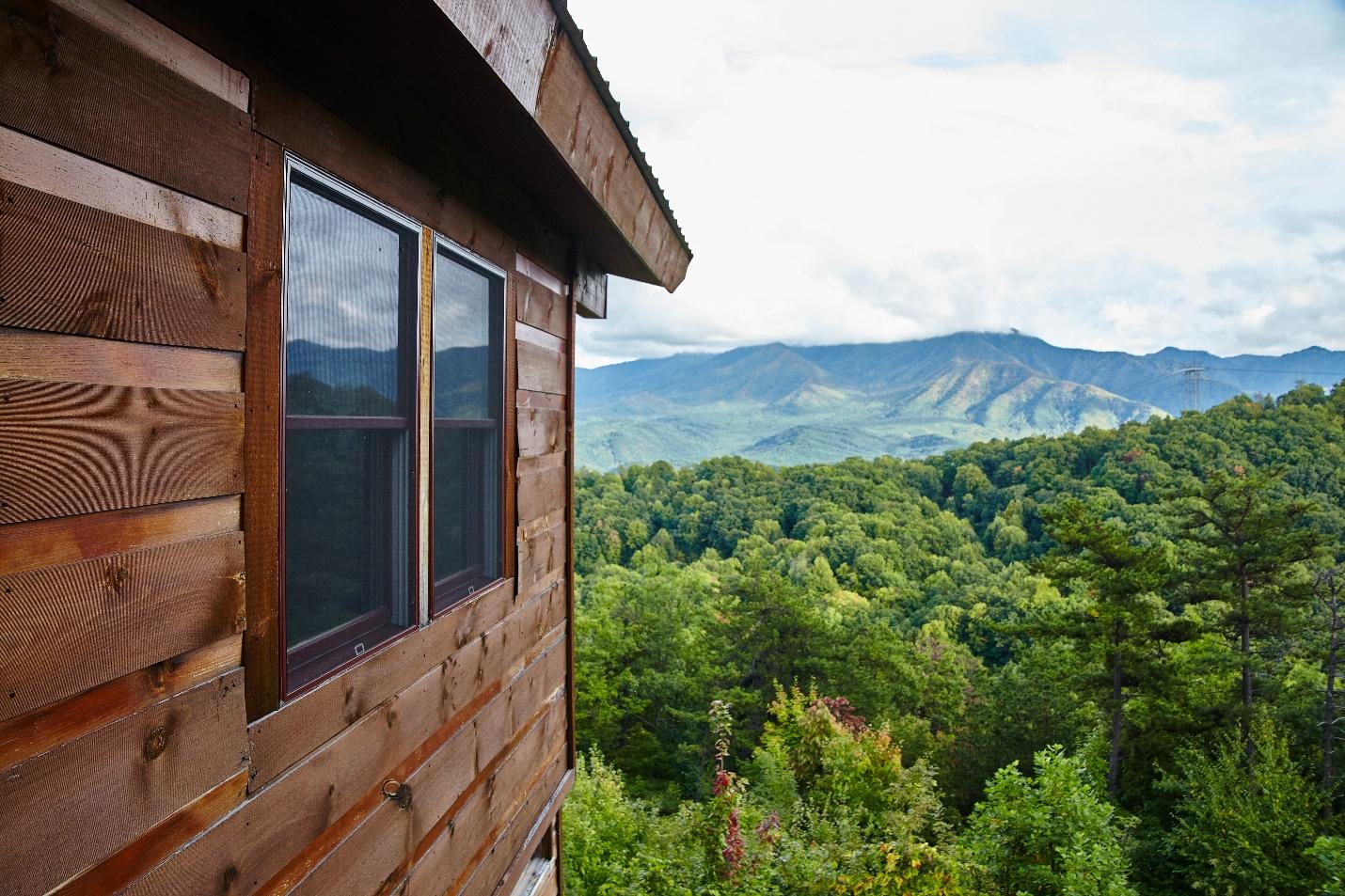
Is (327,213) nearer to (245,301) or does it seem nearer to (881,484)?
(245,301)

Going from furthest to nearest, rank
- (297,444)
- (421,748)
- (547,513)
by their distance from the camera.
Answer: (547,513) < (421,748) < (297,444)

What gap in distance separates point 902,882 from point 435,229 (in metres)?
8.04

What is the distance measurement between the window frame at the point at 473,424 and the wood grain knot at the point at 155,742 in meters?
0.87

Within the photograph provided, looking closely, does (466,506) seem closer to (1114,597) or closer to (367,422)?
(367,422)

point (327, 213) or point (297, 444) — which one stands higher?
point (327, 213)

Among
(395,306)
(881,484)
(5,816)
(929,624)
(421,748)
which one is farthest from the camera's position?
(881,484)

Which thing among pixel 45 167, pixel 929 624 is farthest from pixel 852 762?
pixel 929 624

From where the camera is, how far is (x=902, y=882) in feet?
24.3

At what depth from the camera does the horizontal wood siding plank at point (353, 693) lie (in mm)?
1445

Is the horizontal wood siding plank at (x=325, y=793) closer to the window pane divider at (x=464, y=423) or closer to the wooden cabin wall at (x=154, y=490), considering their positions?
the wooden cabin wall at (x=154, y=490)

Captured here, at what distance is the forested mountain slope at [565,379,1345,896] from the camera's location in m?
9.17

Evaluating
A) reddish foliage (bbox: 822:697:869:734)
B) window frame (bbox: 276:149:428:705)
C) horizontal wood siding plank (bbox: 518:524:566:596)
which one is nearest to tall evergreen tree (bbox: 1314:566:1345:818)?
reddish foliage (bbox: 822:697:869:734)

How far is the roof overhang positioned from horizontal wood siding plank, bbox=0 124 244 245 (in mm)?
396

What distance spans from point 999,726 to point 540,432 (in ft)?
81.1
